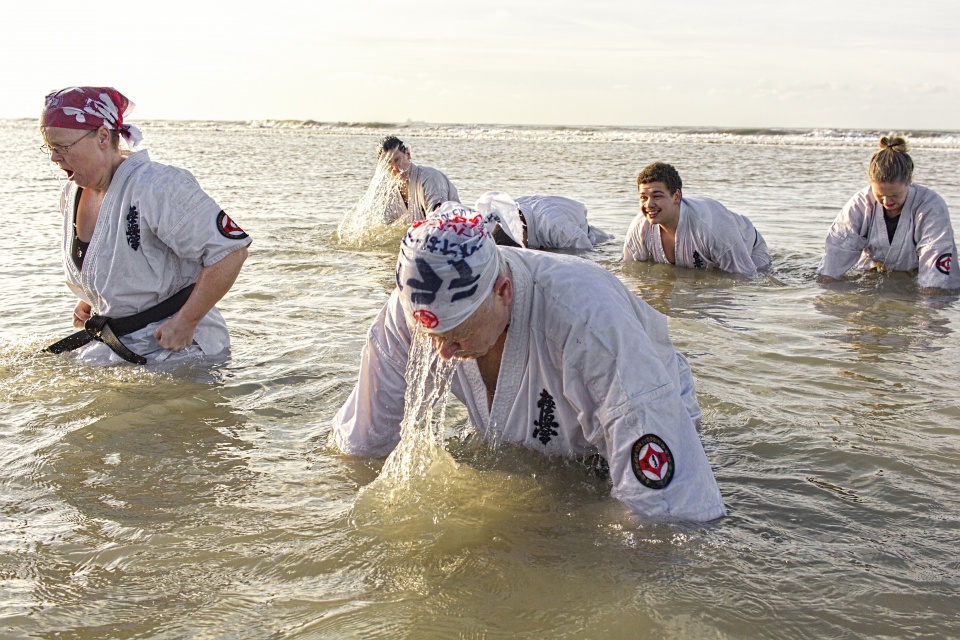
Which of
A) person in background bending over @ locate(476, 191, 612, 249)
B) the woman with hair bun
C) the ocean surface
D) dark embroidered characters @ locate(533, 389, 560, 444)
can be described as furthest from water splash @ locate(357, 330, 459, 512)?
person in background bending over @ locate(476, 191, 612, 249)

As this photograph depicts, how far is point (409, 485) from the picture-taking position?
10.5 feet

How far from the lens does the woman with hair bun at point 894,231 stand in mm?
6801

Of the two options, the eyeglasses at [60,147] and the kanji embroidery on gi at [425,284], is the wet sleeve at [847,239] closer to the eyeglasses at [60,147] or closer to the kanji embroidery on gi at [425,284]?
the eyeglasses at [60,147]

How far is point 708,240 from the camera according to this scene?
776 cm

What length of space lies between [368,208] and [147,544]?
286 inches

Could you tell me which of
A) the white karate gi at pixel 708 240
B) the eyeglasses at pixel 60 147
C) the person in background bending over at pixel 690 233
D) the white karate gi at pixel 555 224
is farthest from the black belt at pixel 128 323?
the white karate gi at pixel 555 224

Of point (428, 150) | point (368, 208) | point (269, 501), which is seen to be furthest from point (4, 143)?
point (269, 501)

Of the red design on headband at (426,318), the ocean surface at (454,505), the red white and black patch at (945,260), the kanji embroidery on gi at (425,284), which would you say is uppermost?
the kanji embroidery on gi at (425,284)

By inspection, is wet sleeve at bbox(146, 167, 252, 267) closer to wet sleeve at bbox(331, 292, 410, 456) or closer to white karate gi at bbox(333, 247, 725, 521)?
wet sleeve at bbox(331, 292, 410, 456)

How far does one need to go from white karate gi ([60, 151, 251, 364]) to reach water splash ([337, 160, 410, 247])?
17.1 feet

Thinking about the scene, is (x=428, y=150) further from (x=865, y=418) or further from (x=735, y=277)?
(x=865, y=418)

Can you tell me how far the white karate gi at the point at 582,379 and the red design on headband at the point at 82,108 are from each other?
76.0 inches

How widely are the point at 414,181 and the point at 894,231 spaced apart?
182 inches

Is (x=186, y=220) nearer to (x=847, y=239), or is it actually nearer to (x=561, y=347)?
(x=561, y=347)
